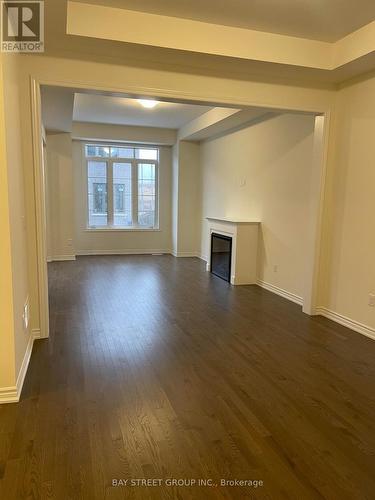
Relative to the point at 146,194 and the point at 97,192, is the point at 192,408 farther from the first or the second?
the point at 146,194

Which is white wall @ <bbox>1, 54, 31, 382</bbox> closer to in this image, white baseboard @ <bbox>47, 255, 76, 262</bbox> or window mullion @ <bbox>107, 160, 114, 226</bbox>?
white baseboard @ <bbox>47, 255, 76, 262</bbox>

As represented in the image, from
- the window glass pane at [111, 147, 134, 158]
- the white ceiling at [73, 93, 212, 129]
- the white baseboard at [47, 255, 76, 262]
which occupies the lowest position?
the white baseboard at [47, 255, 76, 262]

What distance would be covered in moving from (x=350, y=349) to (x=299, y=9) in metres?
2.92

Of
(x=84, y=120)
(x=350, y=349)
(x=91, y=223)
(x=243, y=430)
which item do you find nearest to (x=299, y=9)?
(x=350, y=349)

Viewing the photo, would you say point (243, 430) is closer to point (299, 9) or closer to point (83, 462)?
point (83, 462)

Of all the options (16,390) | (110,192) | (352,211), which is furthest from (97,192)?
(16,390)

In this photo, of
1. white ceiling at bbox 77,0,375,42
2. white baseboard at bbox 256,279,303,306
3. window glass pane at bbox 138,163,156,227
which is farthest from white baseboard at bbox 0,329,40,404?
window glass pane at bbox 138,163,156,227

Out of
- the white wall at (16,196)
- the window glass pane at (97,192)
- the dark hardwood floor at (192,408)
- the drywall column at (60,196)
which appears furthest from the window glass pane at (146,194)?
the white wall at (16,196)

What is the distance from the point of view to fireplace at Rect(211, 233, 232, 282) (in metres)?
5.96

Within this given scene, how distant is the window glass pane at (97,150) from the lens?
8.10 meters

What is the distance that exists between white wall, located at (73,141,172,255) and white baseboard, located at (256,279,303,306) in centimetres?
359

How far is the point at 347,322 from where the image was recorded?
153 inches

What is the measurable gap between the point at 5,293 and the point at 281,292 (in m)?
3.80

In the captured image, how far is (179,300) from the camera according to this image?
4773 mm
